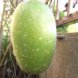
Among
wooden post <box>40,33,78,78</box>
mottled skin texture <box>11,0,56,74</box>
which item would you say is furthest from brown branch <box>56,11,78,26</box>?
mottled skin texture <box>11,0,56,74</box>

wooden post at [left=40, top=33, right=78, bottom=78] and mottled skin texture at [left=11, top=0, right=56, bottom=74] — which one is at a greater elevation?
mottled skin texture at [left=11, top=0, right=56, bottom=74]

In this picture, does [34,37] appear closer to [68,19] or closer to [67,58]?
[67,58]

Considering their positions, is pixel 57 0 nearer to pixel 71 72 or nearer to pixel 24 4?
pixel 71 72

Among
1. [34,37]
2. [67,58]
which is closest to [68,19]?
[67,58]

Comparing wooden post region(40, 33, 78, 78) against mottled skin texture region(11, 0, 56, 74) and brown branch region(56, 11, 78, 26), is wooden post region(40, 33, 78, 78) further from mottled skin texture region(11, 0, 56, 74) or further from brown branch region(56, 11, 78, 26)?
mottled skin texture region(11, 0, 56, 74)

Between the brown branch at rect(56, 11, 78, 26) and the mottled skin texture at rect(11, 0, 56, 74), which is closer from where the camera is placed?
the mottled skin texture at rect(11, 0, 56, 74)

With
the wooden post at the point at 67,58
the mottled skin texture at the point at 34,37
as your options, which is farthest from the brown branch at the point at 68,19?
the mottled skin texture at the point at 34,37

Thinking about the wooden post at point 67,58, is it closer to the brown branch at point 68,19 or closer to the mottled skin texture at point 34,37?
the brown branch at point 68,19

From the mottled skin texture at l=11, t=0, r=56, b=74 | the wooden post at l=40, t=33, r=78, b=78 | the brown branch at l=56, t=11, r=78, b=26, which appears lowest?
the wooden post at l=40, t=33, r=78, b=78
